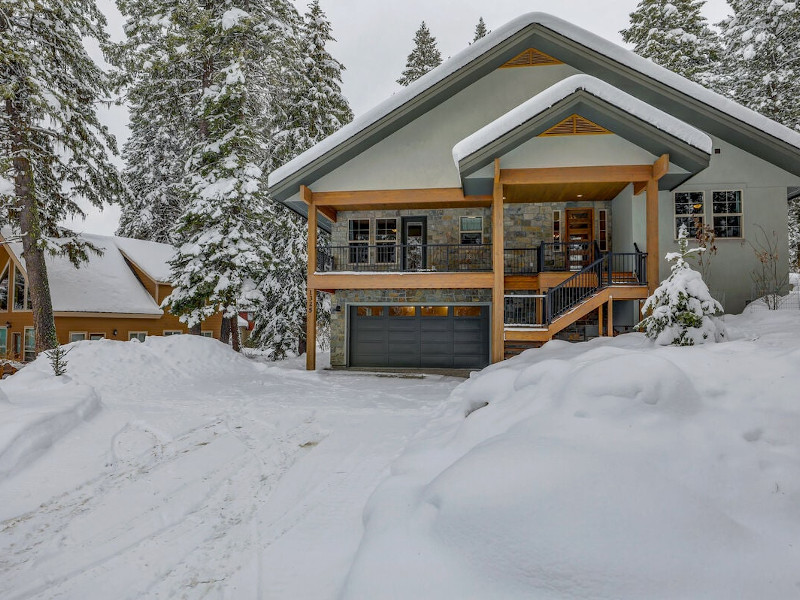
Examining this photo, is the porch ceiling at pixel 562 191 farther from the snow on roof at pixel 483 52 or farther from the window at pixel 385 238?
the window at pixel 385 238

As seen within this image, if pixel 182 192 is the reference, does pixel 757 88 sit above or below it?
above

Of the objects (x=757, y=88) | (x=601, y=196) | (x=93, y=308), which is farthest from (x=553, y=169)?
(x=93, y=308)

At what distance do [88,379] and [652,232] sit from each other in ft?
43.7

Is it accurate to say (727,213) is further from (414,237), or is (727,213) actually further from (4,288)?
(4,288)

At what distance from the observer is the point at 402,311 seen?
49.4 ft

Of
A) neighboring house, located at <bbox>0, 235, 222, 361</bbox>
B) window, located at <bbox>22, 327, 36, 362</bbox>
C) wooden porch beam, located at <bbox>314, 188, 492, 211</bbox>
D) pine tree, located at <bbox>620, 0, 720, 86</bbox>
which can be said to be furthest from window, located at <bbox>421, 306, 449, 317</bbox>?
window, located at <bbox>22, 327, 36, 362</bbox>

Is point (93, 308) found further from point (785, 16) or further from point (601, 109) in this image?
point (785, 16)

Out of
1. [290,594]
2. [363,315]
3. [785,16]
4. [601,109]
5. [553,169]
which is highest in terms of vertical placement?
[785,16]

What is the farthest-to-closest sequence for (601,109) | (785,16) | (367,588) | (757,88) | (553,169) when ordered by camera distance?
(757,88) < (785,16) < (553,169) < (601,109) < (367,588)

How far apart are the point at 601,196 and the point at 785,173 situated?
15.4 feet

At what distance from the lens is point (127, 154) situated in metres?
28.3

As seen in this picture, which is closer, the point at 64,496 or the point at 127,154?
the point at 64,496

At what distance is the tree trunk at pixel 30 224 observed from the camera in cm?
1274

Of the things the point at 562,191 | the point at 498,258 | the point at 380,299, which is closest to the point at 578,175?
the point at 562,191
